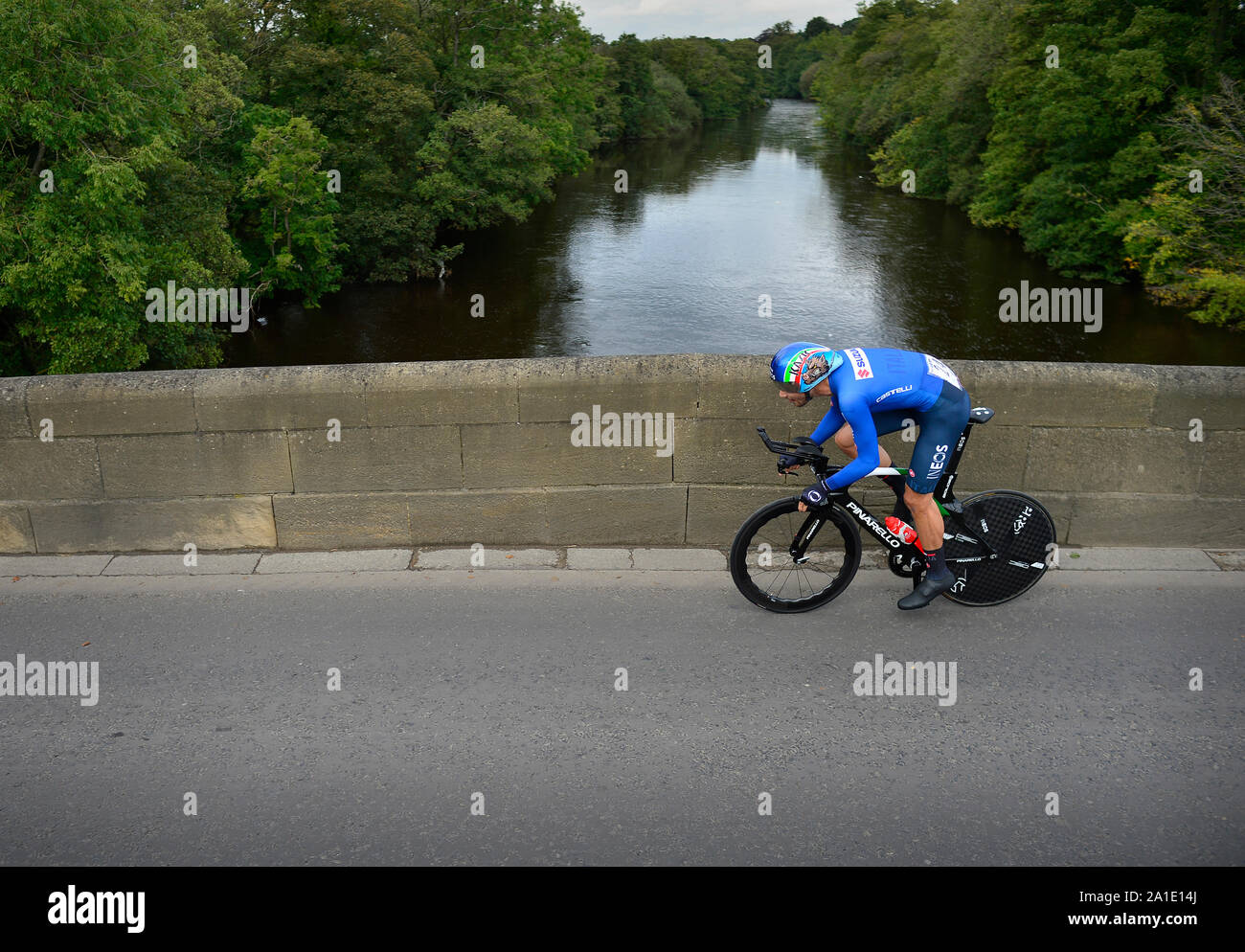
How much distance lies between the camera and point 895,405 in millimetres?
5133

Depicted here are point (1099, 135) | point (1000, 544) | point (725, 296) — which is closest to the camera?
point (1000, 544)

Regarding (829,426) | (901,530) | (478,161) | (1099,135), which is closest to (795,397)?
(829,426)

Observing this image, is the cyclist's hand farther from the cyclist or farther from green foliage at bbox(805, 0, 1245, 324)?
green foliage at bbox(805, 0, 1245, 324)

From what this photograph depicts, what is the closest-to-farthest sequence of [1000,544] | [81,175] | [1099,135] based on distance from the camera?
[1000,544]
[81,175]
[1099,135]

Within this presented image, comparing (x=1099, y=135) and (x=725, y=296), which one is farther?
(x=725, y=296)

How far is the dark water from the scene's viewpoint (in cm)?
2734

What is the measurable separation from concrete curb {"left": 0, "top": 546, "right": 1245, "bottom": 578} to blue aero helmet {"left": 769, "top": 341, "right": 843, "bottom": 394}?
1.57m

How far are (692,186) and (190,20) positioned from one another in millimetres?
34771

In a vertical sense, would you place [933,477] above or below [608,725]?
above

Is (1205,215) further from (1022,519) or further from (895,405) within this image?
(895,405)

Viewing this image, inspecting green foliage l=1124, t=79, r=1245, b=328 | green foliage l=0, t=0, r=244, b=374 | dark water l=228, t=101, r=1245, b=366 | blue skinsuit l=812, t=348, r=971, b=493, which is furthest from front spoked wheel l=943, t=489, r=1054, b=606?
dark water l=228, t=101, r=1245, b=366

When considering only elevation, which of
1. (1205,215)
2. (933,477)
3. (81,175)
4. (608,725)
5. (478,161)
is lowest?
(608,725)

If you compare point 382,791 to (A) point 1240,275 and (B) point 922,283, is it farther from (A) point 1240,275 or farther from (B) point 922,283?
(B) point 922,283

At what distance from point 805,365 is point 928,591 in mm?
1447
